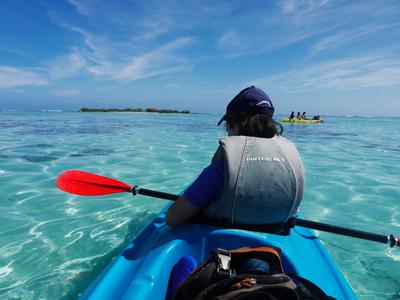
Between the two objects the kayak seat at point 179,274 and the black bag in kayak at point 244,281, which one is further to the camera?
the kayak seat at point 179,274

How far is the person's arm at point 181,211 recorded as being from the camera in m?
2.04

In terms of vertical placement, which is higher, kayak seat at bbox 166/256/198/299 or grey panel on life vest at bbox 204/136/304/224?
grey panel on life vest at bbox 204/136/304/224

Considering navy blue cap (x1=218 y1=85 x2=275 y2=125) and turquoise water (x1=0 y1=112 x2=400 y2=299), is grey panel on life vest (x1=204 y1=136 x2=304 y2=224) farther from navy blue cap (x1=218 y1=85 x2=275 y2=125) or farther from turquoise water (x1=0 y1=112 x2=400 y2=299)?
turquoise water (x1=0 y1=112 x2=400 y2=299)

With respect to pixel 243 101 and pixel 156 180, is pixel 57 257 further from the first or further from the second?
pixel 156 180

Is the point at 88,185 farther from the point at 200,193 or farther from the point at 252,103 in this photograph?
the point at 252,103

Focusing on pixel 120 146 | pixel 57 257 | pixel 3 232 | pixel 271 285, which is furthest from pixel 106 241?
pixel 120 146

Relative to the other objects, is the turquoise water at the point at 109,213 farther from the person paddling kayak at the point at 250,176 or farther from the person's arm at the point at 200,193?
the person paddling kayak at the point at 250,176

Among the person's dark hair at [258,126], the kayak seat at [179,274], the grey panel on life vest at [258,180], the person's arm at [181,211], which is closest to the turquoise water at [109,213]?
the person's arm at [181,211]

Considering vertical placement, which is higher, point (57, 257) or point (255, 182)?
point (255, 182)

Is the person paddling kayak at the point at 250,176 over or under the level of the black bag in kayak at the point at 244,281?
over

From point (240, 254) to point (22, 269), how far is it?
8.48 feet

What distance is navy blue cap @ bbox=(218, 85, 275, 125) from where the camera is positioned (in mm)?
2012

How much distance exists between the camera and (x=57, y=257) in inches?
128

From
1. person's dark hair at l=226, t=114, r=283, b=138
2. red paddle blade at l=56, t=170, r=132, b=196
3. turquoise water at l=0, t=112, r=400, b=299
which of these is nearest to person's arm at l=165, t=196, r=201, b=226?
person's dark hair at l=226, t=114, r=283, b=138
